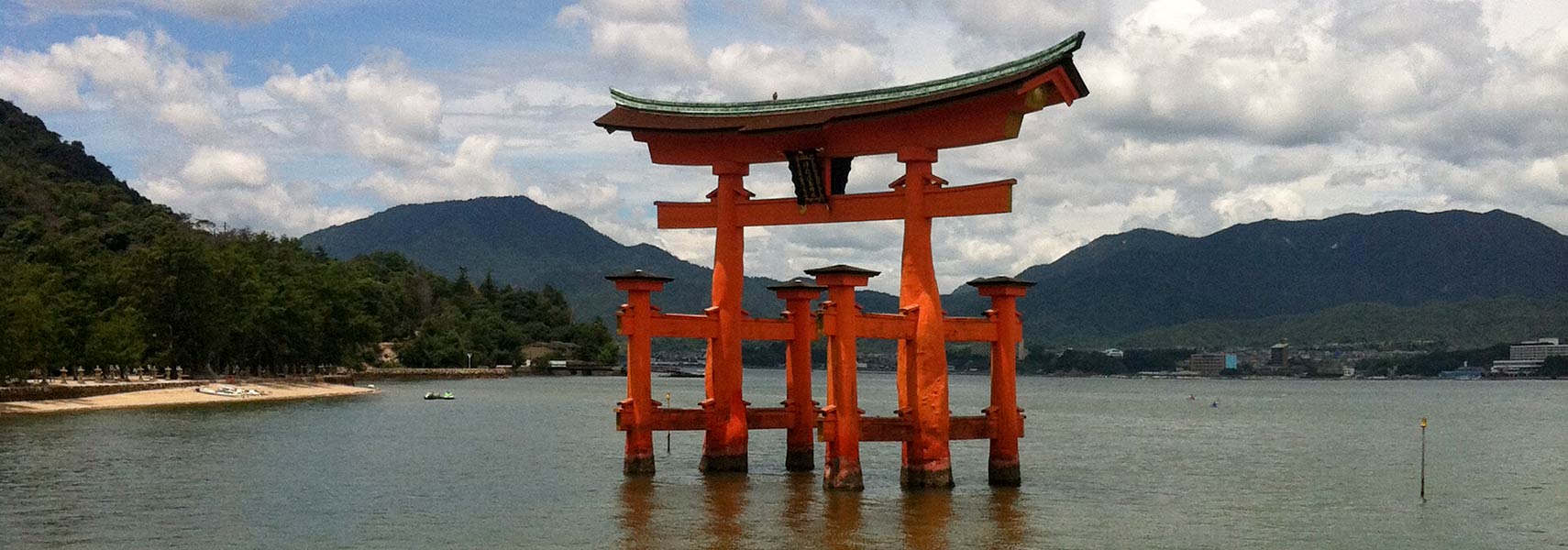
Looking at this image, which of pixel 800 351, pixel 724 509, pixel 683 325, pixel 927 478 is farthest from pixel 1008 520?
pixel 683 325

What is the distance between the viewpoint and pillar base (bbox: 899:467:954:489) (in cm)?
3136

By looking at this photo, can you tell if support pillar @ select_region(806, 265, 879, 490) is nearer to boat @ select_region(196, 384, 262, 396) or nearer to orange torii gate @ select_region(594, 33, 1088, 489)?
orange torii gate @ select_region(594, 33, 1088, 489)

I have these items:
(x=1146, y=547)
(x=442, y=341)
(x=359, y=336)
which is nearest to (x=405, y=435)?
(x=1146, y=547)

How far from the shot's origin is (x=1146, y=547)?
27.5 metres

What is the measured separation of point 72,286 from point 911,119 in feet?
225

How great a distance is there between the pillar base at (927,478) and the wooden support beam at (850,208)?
539 cm

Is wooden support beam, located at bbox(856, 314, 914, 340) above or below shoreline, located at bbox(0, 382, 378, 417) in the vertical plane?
above

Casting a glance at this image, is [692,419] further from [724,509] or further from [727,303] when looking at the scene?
[724,509]

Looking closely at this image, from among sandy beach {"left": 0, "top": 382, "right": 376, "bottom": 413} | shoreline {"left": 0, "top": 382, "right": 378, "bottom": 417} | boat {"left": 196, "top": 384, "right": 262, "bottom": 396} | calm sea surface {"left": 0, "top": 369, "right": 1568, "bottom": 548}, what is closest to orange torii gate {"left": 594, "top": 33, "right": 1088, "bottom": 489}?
calm sea surface {"left": 0, "top": 369, "right": 1568, "bottom": 548}

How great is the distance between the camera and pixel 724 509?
30.3 m

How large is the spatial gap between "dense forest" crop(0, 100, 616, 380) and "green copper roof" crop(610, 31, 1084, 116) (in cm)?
3732

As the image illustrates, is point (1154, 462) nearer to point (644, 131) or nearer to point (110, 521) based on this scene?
point (644, 131)

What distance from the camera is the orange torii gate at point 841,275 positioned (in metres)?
29.1

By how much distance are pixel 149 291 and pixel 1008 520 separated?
68450 millimetres
